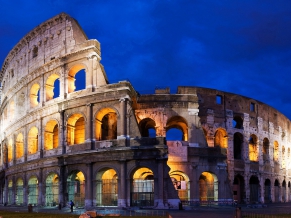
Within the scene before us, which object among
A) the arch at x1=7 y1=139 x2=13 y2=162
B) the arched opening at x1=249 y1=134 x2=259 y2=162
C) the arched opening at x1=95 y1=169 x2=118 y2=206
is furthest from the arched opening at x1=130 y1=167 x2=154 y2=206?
the arch at x1=7 y1=139 x2=13 y2=162

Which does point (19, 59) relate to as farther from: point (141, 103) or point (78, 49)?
point (141, 103)

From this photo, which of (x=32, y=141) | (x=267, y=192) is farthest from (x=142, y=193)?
(x=267, y=192)

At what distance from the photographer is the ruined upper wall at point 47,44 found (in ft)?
95.0

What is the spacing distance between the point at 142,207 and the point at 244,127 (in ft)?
50.2

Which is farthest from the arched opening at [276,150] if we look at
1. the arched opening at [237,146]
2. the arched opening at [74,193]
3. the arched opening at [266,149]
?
the arched opening at [74,193]

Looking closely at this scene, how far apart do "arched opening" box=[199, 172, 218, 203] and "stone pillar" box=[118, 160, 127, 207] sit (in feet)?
23.2

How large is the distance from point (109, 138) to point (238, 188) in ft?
44.4

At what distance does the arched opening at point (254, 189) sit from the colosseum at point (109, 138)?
94 mm

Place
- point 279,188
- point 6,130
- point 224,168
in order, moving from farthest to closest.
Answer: point 279,188 → point 6,130 → point 224,168

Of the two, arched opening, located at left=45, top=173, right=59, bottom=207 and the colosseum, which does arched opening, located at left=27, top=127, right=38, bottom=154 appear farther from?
arched opening, located at left=45, top=173, right=59, bottom=207

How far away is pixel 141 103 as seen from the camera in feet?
97.1

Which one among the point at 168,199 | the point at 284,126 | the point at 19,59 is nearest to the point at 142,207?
the point at 168,199

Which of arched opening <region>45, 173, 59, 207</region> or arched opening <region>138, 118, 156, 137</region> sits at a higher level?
arched opening <region>138, 118, 156, 137</region>

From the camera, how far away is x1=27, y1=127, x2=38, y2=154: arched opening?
103ft
